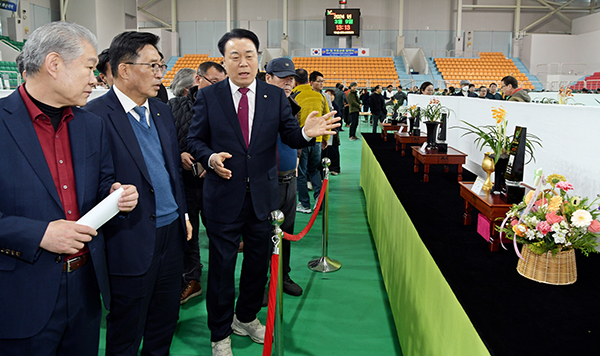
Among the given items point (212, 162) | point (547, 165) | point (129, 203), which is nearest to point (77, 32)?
point (129, 203)

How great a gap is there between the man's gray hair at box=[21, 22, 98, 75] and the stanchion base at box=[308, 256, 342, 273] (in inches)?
97.6

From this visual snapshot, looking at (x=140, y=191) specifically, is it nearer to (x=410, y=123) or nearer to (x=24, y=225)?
(x=24, y=225)

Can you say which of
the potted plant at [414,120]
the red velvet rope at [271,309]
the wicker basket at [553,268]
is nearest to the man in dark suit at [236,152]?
the red velvet rope at [271,309]

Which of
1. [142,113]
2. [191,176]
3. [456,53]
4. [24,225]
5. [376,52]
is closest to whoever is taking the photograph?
[24,225]

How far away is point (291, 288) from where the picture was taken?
2.96m

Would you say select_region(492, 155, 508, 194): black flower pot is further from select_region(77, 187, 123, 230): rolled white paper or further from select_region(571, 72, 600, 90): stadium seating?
select_region(571, 72, 600, 90): stadium seating

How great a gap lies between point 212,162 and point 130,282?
2.06 feet

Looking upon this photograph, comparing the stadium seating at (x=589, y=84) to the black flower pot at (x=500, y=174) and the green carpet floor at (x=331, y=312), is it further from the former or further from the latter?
the black flower pot at (x=500, y=174)

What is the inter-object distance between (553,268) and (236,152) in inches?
54.2

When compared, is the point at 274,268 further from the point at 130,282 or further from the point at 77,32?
the point at 77,32

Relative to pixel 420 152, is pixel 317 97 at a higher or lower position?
higher

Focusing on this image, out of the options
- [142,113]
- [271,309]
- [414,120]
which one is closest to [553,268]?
[271,309]

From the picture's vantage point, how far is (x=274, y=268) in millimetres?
1740

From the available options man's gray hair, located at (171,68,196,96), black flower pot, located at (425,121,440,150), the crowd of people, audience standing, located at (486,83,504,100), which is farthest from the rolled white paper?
audience standing, located at (486,83,504,100)
